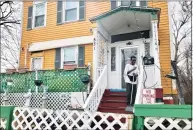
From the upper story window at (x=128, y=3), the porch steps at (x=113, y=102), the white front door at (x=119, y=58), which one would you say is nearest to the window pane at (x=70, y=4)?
the upper story window at (x=128, y=3)

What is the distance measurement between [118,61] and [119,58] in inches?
5.4

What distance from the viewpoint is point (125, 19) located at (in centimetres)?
837

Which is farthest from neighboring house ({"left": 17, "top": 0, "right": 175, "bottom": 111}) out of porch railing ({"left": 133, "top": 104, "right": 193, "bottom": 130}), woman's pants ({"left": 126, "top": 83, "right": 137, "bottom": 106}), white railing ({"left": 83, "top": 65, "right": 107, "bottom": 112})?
porch railing ({"left": 133, "top": 104, "right": 193, "bottom": 130})

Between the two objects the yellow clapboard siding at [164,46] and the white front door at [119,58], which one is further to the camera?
the white front door at [119,58]

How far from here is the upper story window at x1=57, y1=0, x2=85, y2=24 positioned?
10782mm

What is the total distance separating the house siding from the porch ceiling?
1134 mm

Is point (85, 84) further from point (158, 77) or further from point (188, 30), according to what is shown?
point (188, 30)

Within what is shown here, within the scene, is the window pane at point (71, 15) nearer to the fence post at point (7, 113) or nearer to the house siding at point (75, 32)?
the house siding at point (75, 32)

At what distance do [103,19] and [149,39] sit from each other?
2.09 meters

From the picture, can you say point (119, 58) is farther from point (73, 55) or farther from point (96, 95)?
point (96, 95)

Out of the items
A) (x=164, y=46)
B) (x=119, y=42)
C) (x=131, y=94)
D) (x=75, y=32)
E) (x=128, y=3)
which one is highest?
(x=128, y=3)

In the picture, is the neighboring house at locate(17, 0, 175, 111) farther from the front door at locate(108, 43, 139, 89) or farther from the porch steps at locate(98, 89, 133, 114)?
the porch steps at locate(98, 89, 133, 114)

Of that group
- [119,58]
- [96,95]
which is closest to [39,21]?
[119,58]

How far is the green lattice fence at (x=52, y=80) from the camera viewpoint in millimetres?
8328
